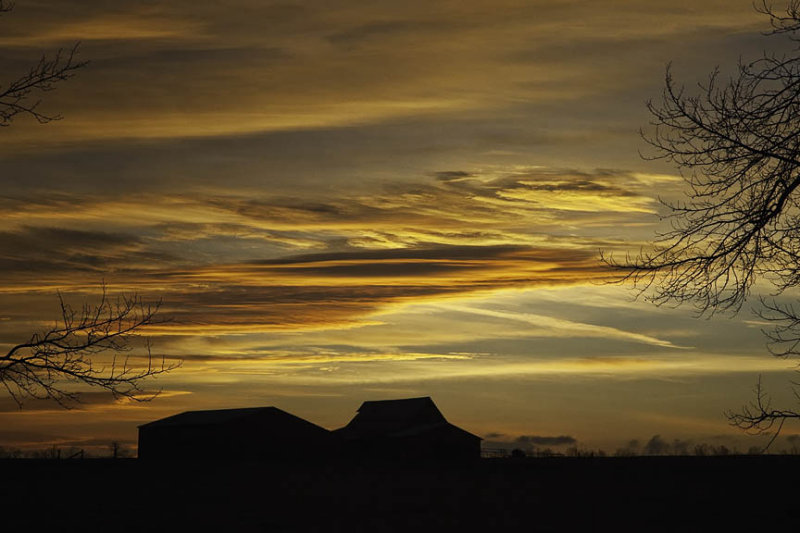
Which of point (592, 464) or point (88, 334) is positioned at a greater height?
point (88, 334)

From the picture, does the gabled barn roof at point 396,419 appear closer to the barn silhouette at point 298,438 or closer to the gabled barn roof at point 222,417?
the barn silhouette at point 298,438

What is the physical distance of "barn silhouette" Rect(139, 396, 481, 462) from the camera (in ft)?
190

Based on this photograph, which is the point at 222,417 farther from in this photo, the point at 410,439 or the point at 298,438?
the point at 410,439

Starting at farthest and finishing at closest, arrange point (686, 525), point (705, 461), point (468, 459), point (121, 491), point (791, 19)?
1. point (468, 459)
2. point (705, 461)
3. point (121, 491)
4. point (686, 525)
5. point (791, 19)

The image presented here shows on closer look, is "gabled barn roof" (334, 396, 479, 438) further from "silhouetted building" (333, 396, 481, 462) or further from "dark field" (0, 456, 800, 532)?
"dark field" (0, 456, 800, 532)

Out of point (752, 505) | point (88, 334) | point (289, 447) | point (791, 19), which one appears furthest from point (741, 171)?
point (289, 447)

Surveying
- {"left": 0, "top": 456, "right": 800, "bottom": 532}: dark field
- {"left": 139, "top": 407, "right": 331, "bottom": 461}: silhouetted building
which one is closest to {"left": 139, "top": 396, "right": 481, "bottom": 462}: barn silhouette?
{"left": 139, "top": 407, "right": 331, "bottom": 461}: silhouetted building

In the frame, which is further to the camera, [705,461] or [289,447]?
[289,447]

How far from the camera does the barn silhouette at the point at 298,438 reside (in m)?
58.0

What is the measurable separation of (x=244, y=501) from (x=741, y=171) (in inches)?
775

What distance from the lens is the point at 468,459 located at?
66.4 meters

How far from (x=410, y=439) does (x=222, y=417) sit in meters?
14.7

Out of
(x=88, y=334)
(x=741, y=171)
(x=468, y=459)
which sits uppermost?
(x=741, y=171)

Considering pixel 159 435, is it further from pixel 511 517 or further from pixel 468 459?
pixel 511 517
